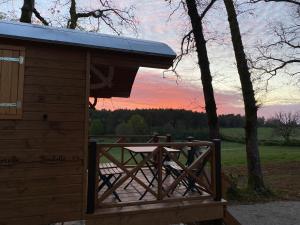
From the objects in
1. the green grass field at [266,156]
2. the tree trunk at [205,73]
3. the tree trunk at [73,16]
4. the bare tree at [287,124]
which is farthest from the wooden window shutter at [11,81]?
the bare tree at [287,124]

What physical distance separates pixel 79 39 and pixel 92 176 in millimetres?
2219

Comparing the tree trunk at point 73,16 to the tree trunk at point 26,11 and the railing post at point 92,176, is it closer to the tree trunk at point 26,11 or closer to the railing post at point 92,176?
the tree trunk at point 26,11

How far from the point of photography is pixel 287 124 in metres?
46.7

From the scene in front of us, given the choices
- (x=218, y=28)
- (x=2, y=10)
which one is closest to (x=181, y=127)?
(x=218, y=28)

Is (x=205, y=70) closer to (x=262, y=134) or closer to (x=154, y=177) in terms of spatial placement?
(x=154, y=177)

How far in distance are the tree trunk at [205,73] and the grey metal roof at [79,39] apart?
15.8ft

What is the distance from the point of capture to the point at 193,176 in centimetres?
624

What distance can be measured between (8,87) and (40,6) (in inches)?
502

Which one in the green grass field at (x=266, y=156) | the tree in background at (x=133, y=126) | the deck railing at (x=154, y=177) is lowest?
the green grass field at (x=266, y=156)

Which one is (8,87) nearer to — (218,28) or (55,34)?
(55,34)

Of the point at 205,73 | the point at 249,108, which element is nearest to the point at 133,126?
the point at 249,108

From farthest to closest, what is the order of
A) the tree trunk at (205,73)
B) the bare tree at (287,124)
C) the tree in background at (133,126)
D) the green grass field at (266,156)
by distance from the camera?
the bare tree at (287,124), the green grass field at (266,156), the tree in background at (133,126), the tree trunk at (205,73)

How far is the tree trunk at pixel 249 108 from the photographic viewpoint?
11250mm

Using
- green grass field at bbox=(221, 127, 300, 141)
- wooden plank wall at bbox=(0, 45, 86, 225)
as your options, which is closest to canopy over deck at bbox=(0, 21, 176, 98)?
wooden plank wall at bbox=(0, 45, 86, 225)
